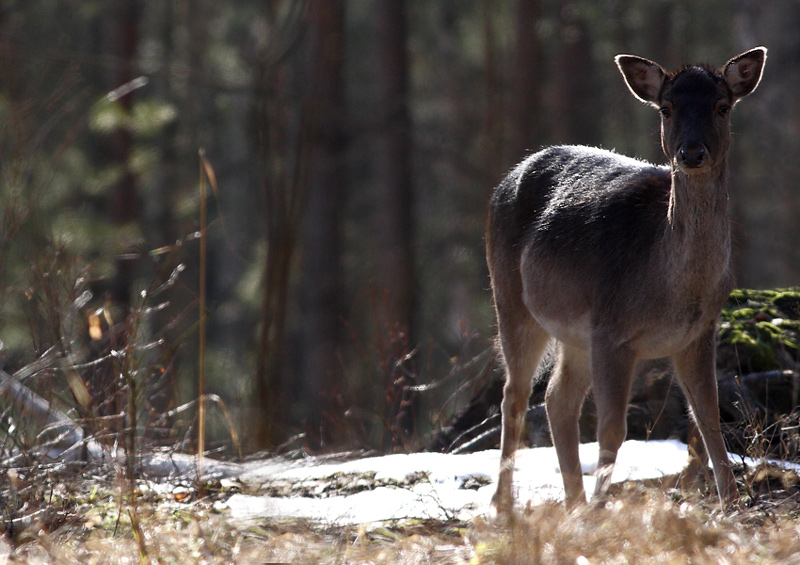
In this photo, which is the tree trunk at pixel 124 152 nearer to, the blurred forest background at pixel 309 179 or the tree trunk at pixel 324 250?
the blurred forest background at pixel 309 179

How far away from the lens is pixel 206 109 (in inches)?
1223

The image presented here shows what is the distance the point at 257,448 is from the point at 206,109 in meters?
24.5

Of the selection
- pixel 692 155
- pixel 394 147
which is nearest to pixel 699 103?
pixel 692 155

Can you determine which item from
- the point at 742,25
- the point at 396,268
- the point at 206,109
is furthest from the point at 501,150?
the point at 206,109

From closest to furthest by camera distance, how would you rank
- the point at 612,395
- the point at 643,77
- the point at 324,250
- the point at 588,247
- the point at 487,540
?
the point at 487,540 < the point at 612,395 < the point at 643,77 < the point at 588,247 < the point at 324,250

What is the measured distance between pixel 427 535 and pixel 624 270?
6.31 ft

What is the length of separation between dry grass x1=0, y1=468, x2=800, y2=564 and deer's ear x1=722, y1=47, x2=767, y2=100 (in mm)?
2238

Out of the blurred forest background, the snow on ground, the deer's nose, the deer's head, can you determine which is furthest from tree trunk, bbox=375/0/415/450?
the deer's nose

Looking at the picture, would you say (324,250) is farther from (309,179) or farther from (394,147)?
(394,147)

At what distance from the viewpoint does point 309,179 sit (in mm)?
16344

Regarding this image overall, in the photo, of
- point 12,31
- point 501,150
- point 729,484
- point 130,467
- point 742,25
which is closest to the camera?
point 130,467

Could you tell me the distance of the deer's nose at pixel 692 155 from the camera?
4902 mm

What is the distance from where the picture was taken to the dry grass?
3.66 metres

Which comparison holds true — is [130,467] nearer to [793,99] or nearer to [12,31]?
[793,99]
